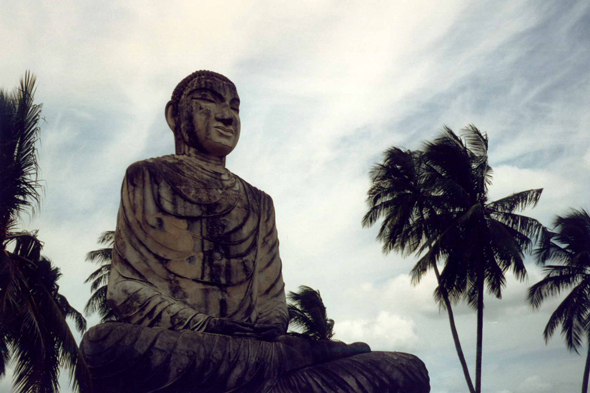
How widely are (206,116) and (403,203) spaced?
13.2 metres

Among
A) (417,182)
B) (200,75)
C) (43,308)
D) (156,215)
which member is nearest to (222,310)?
(156,215)

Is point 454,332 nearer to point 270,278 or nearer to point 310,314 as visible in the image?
point 310,314

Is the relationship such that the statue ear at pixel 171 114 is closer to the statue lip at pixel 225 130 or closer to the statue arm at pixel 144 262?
the statue lip at pixel 225 130

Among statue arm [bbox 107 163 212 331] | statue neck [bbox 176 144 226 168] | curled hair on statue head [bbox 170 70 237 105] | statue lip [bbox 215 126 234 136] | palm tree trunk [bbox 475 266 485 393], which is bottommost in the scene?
statue arm [bbox 107 163 212 331]

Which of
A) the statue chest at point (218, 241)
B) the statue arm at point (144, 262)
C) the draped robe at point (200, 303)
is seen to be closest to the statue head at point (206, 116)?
the draped robe at point (200, 303)

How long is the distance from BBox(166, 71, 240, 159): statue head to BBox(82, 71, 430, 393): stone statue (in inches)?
0.4

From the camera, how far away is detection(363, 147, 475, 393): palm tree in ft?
63.2

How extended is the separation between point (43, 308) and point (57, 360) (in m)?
0.88

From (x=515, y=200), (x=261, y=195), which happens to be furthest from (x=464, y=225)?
(x=261, y=195)

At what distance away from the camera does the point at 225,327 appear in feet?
19.0

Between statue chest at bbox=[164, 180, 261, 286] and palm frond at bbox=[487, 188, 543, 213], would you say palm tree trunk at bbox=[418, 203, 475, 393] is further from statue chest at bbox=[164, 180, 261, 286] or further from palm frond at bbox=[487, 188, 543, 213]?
statue chest at bbox=[164, 180, 261, 286]

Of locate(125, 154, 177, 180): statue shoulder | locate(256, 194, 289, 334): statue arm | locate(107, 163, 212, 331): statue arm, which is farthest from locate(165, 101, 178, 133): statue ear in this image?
locate(256, 194, 289, 334): statue arm

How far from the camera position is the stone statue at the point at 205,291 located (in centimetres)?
541

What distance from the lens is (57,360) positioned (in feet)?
35.7
